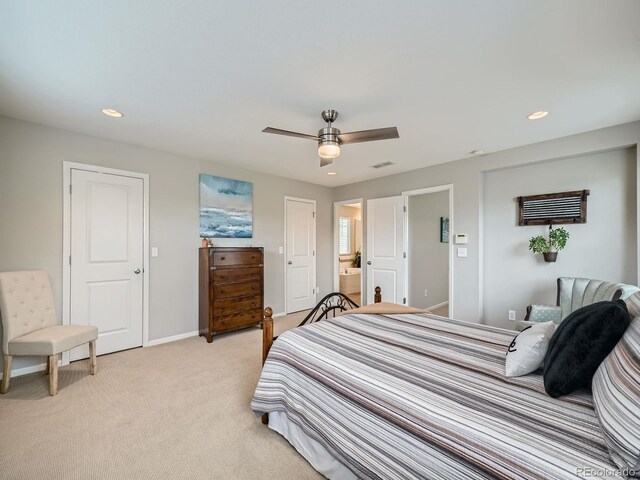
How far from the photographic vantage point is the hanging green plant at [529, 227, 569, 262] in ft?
10.7

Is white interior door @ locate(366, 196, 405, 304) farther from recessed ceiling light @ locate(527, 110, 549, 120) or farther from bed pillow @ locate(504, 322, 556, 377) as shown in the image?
bed pillow @ locate(504, 322, 556, 377)

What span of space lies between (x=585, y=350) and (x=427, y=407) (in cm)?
72

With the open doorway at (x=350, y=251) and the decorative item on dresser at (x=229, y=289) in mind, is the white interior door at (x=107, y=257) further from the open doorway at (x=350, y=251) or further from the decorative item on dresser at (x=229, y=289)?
the open doorway at (x=350, y=251)

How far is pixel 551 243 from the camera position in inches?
131

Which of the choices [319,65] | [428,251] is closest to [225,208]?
[319,65]

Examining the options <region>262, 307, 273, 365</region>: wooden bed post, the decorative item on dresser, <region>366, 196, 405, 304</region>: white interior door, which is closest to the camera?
<region>262, 307, 273, 365</region>: wooden bed post

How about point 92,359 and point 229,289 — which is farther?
point 229,289

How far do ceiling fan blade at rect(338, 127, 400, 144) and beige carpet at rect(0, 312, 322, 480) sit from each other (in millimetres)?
2353

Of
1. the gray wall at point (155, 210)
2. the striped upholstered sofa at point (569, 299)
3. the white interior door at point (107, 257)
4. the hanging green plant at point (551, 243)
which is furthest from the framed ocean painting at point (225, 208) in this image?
the hanging green plant at point (551, 243)

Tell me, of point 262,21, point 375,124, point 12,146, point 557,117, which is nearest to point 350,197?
point 375,124

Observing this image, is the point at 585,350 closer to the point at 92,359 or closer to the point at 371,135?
the point at 371,135

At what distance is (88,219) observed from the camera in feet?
10.5

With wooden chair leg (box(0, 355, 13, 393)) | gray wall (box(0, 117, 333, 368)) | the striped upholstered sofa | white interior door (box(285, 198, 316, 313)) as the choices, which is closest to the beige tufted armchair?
wooden chair leg (box(0, 355, 13, 393))

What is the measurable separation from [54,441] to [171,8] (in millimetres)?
2762
